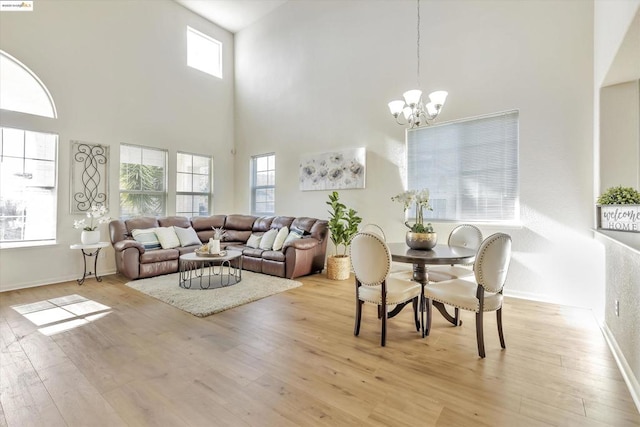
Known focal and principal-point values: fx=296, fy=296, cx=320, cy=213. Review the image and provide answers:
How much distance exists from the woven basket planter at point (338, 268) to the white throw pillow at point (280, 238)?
90cm

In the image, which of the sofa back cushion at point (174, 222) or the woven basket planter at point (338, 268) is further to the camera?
the sofa back cushion at point (174, 222)

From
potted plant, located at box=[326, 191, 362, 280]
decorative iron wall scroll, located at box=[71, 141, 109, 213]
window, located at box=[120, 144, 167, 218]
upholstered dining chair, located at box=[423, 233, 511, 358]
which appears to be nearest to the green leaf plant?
potted plant, located at box=[326, 191, 362, 280]

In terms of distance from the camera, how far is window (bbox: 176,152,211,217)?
20.8ft

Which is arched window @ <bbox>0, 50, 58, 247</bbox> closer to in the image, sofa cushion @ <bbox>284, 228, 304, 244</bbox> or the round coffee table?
the round coffee table

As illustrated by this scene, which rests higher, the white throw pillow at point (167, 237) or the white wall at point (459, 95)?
the white wall at point (459, 95)

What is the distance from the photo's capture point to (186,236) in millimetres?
5426

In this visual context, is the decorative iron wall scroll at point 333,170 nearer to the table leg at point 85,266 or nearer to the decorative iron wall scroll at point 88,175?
the decorative iron wall scroll at point 88,175

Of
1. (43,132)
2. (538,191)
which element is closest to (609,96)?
(538,191)

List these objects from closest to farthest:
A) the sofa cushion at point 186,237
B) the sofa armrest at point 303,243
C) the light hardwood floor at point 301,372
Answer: the light hardwood floor at point 301,372 < the sofa armrest at point 303,243 < the sofa cushion at point 186,237

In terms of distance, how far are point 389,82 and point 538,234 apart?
10.1ft

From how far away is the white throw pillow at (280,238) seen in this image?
5.11 meters

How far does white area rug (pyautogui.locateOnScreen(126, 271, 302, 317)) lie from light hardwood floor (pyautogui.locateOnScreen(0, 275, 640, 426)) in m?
0.24

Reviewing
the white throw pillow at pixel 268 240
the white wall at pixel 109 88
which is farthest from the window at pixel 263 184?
the white throw pillow at pixel 268 240

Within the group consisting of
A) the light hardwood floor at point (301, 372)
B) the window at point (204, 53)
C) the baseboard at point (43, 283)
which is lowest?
the light hardwood floor at point (301, 372)
